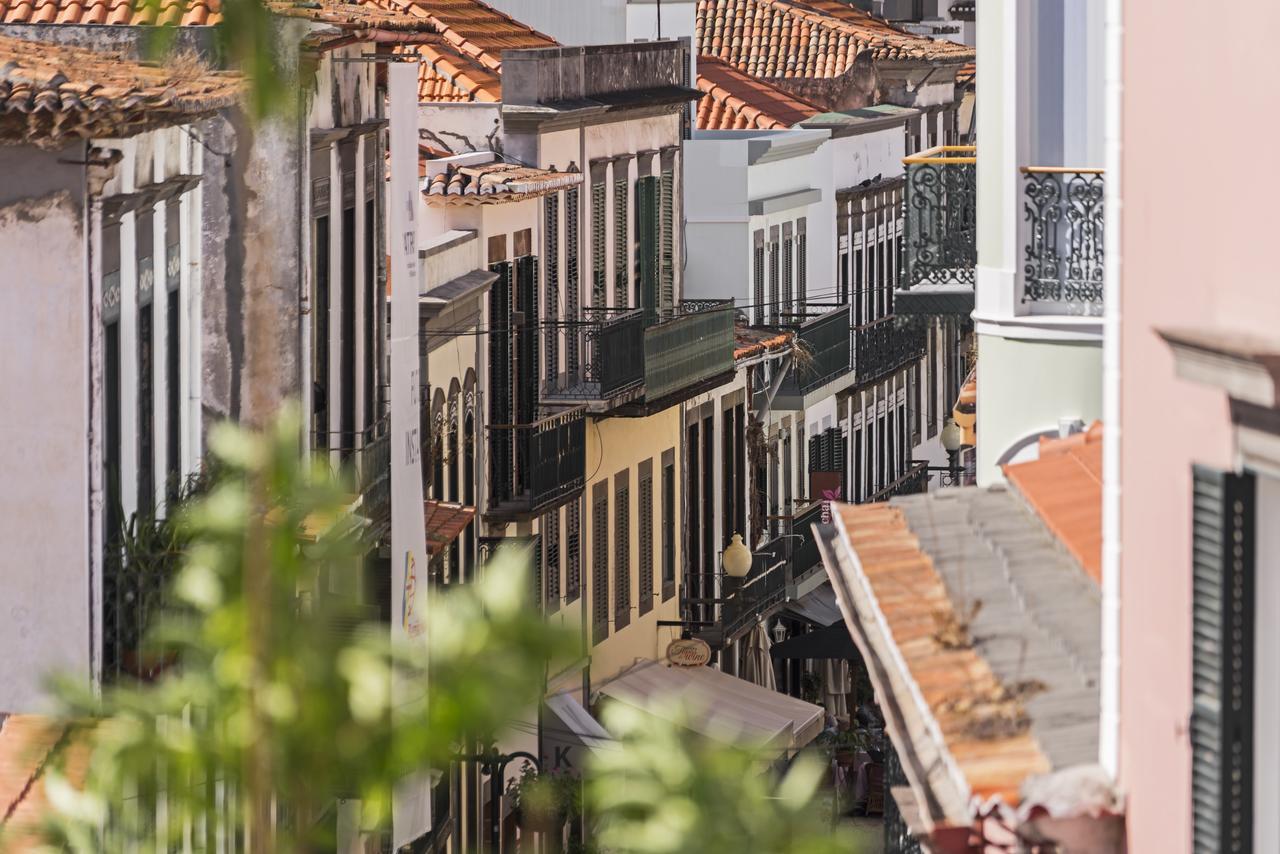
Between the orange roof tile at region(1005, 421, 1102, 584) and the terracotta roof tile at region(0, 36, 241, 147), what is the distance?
11.2ft

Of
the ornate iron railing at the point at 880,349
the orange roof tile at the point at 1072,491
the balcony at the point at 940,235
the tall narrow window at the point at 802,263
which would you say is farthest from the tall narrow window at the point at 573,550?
the orange roof tile at the point at 1072,491

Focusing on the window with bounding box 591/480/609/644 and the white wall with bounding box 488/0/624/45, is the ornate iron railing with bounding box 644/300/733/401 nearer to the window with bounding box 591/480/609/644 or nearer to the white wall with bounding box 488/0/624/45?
the window with bounding box 591/480/609/644

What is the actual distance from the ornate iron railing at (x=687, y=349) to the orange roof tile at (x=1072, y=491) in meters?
24.0

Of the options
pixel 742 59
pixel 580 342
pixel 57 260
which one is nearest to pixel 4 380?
pixel 57 260

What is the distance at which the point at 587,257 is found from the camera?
117 ft

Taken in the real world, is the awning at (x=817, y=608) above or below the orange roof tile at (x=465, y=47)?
below

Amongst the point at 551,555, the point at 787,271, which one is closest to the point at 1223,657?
the point at 551,555

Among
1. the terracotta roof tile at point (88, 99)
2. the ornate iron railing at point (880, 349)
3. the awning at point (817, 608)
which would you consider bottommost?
the awning at point (817, 608)

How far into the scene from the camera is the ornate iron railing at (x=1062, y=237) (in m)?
14.4

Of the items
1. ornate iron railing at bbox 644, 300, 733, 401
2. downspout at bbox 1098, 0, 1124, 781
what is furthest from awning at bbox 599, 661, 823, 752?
downspout at bbox 1098, 0, 1124, 781

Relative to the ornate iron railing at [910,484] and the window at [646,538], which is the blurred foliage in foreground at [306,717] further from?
the ornate iron railing at [910,484]

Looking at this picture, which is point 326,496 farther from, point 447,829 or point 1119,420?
point 447,829

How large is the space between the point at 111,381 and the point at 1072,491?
18.4 ft

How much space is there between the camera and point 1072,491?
1050cm
